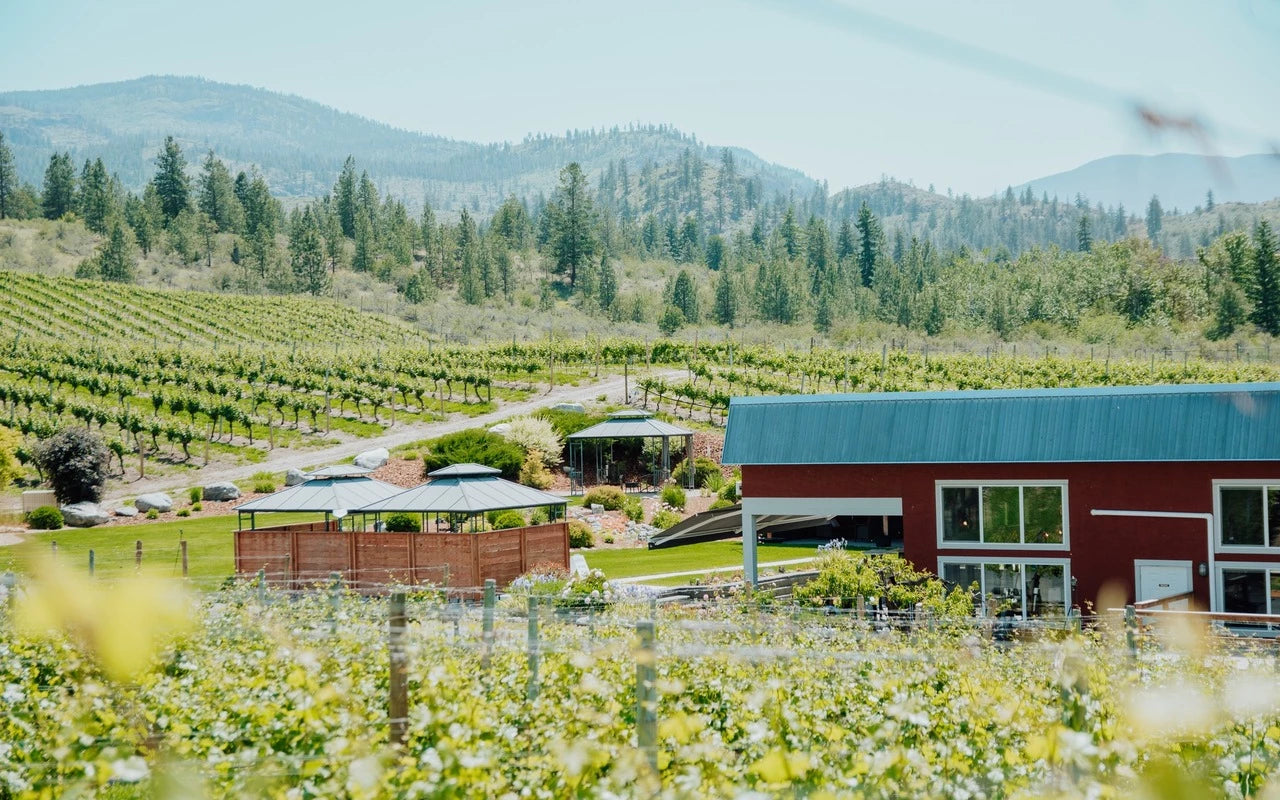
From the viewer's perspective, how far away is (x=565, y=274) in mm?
101250

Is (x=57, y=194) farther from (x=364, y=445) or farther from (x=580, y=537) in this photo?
(x=580, y=537)

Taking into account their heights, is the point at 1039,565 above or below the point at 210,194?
below

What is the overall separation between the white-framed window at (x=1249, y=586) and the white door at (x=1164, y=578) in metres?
0.44

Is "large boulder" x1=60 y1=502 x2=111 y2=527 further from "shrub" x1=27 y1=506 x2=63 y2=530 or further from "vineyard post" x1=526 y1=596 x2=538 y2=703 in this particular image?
"vineyard post" x1=526 y1=596 x2=538 y2=703

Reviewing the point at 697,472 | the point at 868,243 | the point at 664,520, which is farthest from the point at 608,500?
the point at 868,243

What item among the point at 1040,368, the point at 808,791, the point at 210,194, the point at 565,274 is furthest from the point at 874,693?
the point at 210,194

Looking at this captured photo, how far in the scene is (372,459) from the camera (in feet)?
118

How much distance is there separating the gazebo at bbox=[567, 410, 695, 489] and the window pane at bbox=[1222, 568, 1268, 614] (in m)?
18.7

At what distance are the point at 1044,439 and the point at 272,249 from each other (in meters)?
76.2

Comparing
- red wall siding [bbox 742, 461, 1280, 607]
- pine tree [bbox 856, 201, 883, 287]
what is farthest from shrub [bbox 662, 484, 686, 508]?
pine tree [bbox 856, 201, 883, 287]

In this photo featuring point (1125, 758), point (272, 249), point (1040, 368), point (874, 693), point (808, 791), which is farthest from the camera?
point (272, 249)

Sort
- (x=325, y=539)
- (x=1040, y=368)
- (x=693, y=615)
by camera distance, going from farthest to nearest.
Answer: (x=1040, y=368), (x=325, y=539), (x=693, y=615)

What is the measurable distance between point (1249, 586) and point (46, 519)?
2754cm

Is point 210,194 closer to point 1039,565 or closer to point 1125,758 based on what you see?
point 1039,565
